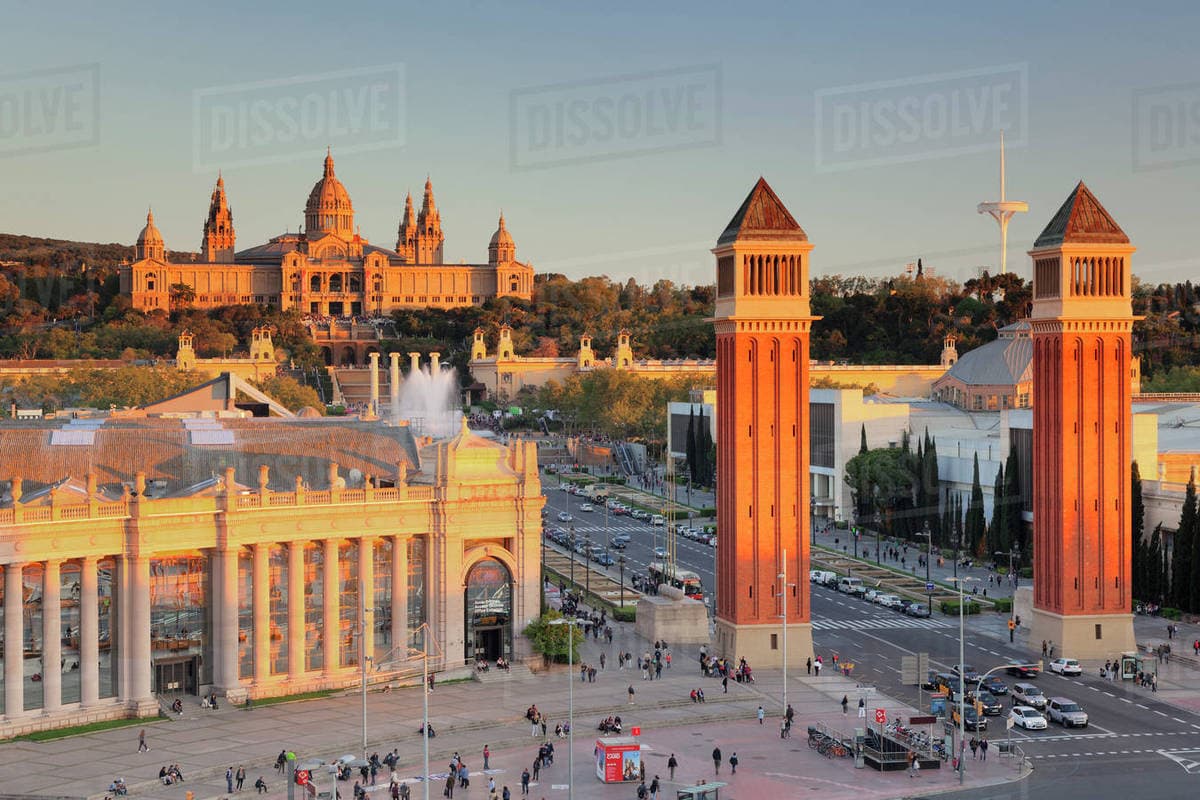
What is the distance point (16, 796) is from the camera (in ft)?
182

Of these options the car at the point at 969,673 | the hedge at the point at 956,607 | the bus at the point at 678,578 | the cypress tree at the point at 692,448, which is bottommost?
the car at the point at 969,673

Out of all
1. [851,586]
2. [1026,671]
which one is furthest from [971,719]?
[851,586]

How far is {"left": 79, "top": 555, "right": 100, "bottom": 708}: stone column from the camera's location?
6650 cm

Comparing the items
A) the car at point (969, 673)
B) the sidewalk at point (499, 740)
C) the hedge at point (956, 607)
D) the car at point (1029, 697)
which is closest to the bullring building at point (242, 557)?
the sidewalk at point (499, 740)

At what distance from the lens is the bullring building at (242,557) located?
6625 centimetres

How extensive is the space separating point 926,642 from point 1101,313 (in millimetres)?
18997

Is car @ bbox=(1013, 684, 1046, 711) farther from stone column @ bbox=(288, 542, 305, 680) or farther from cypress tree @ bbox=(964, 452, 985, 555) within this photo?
cypress tree @ bbox=(964, 452, 985, 555)

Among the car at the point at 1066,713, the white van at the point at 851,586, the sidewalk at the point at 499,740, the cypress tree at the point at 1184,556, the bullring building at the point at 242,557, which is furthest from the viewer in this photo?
the white van at the point at 851,586

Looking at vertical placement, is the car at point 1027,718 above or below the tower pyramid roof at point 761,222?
below

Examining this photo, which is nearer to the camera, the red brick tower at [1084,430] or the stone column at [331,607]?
the stone column at [331,607]

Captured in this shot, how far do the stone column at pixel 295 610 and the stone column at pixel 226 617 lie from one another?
2.51 metres

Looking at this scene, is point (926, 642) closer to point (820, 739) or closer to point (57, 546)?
Answer: point (820, 739)

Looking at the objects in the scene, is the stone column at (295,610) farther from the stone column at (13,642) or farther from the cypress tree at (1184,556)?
the cypress tree at (1184,556)

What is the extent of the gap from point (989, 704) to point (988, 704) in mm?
85
